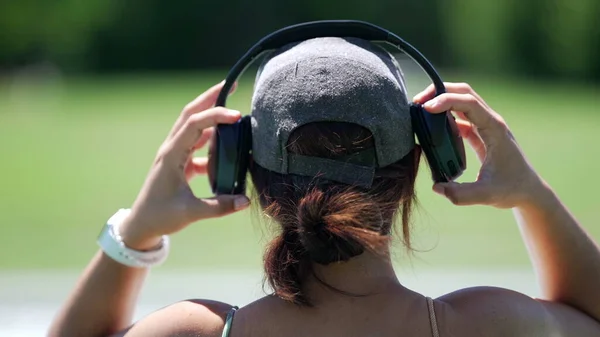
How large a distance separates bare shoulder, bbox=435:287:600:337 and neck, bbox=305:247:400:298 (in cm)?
12

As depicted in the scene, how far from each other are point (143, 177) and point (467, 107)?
10227 millimetres

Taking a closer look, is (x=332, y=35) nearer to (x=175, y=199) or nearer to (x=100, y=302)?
(x=175, y=199)

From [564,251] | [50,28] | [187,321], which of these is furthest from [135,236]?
[50,28]

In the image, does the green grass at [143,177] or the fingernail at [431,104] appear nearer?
the fingernail at [431,104]

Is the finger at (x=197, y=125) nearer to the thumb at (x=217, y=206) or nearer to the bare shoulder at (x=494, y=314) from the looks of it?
the thumb at (x=217, y=206)

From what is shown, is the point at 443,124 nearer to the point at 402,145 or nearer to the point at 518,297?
the point at 402,145

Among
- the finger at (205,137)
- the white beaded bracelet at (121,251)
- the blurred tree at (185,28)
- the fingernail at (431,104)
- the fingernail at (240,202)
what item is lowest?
the blurred tree at (185,28)

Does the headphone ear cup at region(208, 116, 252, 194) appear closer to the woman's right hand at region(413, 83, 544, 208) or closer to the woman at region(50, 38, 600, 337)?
the woman at region(50, 38, 600, 337)

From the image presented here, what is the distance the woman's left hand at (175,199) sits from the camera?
200 centimetres

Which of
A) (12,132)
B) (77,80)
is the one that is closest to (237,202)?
(12,132)

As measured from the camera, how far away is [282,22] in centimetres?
3872

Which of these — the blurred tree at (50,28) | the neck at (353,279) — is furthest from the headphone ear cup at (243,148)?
the blurred tree at (50,28)

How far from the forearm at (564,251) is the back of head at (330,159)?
1.13ft

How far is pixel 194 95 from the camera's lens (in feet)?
77.8
